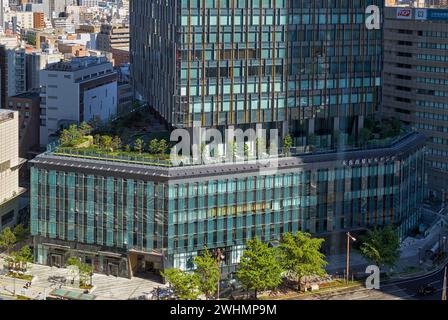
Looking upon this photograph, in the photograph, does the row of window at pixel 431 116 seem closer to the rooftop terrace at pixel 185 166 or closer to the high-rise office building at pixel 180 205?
the rooftop terrace at pixel 185 166

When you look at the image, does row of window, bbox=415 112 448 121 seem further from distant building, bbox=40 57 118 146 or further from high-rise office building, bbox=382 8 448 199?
distant building, bbox=40 57 118 146

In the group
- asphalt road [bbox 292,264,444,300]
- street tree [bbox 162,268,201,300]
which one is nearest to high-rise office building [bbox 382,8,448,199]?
asphalt road [bbox 292,264,444,300]

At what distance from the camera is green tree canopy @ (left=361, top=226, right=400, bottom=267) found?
3157 inches

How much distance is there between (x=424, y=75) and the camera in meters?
118

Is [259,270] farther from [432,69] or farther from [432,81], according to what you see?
[432,69]

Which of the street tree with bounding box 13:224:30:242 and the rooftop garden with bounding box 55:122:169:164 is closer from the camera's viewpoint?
the rooftop garden with bounding box 55:122:169:164

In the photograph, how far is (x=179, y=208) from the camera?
7975 cm

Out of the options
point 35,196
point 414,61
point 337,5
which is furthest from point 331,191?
point 414,61

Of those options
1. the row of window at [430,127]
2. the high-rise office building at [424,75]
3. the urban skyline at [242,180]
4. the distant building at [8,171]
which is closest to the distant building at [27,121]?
the distant building at [8,171]

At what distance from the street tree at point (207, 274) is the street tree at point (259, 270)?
219 centimetres

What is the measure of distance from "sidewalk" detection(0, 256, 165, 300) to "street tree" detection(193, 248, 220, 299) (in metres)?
6.33
